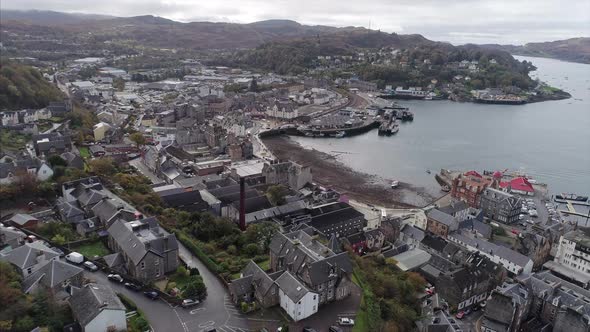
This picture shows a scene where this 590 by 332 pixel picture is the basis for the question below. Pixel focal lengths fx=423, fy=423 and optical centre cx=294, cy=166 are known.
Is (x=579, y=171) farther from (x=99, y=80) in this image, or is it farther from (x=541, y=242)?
(x=99, y=80)

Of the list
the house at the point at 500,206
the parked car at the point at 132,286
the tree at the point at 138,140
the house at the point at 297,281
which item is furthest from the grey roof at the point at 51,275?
the house at the point at 500,206

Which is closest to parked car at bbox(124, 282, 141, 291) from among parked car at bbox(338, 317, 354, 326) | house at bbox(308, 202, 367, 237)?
parked car at bbox(338, 317, 354, 326)

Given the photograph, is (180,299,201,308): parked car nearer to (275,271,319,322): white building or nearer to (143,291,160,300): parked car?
(143,291,160,300): parked car

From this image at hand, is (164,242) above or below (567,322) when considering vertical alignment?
above

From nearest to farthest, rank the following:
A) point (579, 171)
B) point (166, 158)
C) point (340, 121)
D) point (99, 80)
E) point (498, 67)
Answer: point (166, 158) → point (579, 171) → point (340, 121) → point (99, 80) → point (498, 67)

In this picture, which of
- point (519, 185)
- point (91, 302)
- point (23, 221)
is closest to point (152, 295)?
point (91, 302)

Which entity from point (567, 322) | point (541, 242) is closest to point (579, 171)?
point (541, 242)

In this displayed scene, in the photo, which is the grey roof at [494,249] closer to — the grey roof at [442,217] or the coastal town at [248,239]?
the coastal town at [248,239]

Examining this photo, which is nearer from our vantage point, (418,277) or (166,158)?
(418,277)
